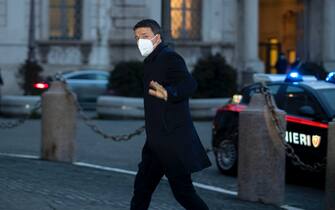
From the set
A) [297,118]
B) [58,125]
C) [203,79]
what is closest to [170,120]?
[297,118]

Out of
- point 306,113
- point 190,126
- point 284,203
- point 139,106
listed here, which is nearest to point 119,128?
point 139,106

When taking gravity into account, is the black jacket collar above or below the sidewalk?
above

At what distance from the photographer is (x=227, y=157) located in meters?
13.7

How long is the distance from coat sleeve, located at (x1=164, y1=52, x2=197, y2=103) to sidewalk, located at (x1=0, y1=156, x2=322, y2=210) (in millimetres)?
2209

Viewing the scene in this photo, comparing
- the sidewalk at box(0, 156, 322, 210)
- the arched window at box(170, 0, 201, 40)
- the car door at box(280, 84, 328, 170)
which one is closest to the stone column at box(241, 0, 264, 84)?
the arched window at box(170, 0, 201, 40)

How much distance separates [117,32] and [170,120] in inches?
1098

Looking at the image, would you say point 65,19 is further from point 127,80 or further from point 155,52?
point 155,52

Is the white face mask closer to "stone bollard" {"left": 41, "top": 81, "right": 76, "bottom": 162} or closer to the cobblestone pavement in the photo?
the cobblestone pavement

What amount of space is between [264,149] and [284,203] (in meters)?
0.88

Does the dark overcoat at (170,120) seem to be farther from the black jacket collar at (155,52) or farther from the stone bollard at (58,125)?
the stone bollard at (58,125)

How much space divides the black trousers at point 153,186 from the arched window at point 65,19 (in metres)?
27.7

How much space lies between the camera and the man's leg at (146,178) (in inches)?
298

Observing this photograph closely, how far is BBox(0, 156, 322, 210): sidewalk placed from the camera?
9.15 meters

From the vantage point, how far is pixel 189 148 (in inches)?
292
